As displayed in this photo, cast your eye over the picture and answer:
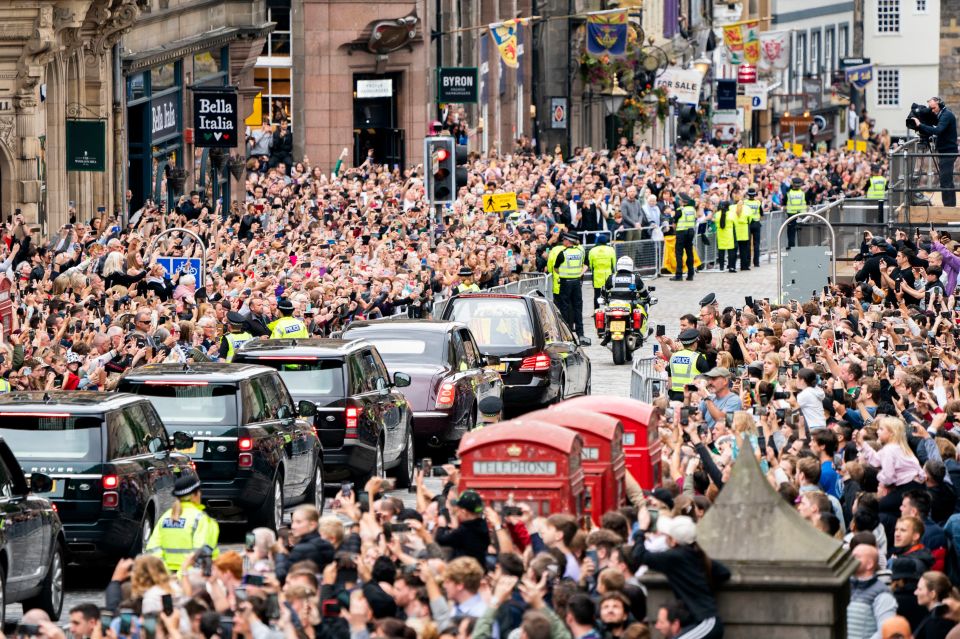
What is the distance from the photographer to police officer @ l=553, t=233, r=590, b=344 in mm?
35156

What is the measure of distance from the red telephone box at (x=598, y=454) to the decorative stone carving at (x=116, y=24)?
70.2 ft

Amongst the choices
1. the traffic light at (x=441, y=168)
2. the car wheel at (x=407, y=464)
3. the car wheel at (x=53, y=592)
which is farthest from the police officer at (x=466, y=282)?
the car wheel at (x=53, y=592)

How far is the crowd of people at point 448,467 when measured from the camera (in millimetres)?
11680

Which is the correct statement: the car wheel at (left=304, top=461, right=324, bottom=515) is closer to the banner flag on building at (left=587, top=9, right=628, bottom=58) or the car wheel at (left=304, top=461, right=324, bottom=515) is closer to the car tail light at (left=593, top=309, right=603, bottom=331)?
the car tail light at (left=593, top=309, right=603, bottom=331)

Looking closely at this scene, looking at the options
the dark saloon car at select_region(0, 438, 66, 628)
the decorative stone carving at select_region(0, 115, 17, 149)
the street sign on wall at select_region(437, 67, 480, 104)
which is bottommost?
the dark saloon car at select_region(0, 438, 66, 628)

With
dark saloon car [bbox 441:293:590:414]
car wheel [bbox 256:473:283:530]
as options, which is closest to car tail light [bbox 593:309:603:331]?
dark saloon car [bbox 441:293:590:414]

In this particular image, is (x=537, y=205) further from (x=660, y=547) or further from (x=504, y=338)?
(x=660, y=547)

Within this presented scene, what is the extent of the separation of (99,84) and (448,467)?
75.3ft

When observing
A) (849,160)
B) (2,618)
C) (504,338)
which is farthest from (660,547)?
(849,160)

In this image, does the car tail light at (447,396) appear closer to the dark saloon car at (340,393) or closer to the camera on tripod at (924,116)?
the dark saloon car at (340,393)

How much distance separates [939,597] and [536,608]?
7.43 feet

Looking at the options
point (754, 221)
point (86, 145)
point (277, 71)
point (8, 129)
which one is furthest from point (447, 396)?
point (277, 71)

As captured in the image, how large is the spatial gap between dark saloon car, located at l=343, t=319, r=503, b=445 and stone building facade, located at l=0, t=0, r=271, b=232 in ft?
33.4

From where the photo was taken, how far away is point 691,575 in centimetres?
1162
